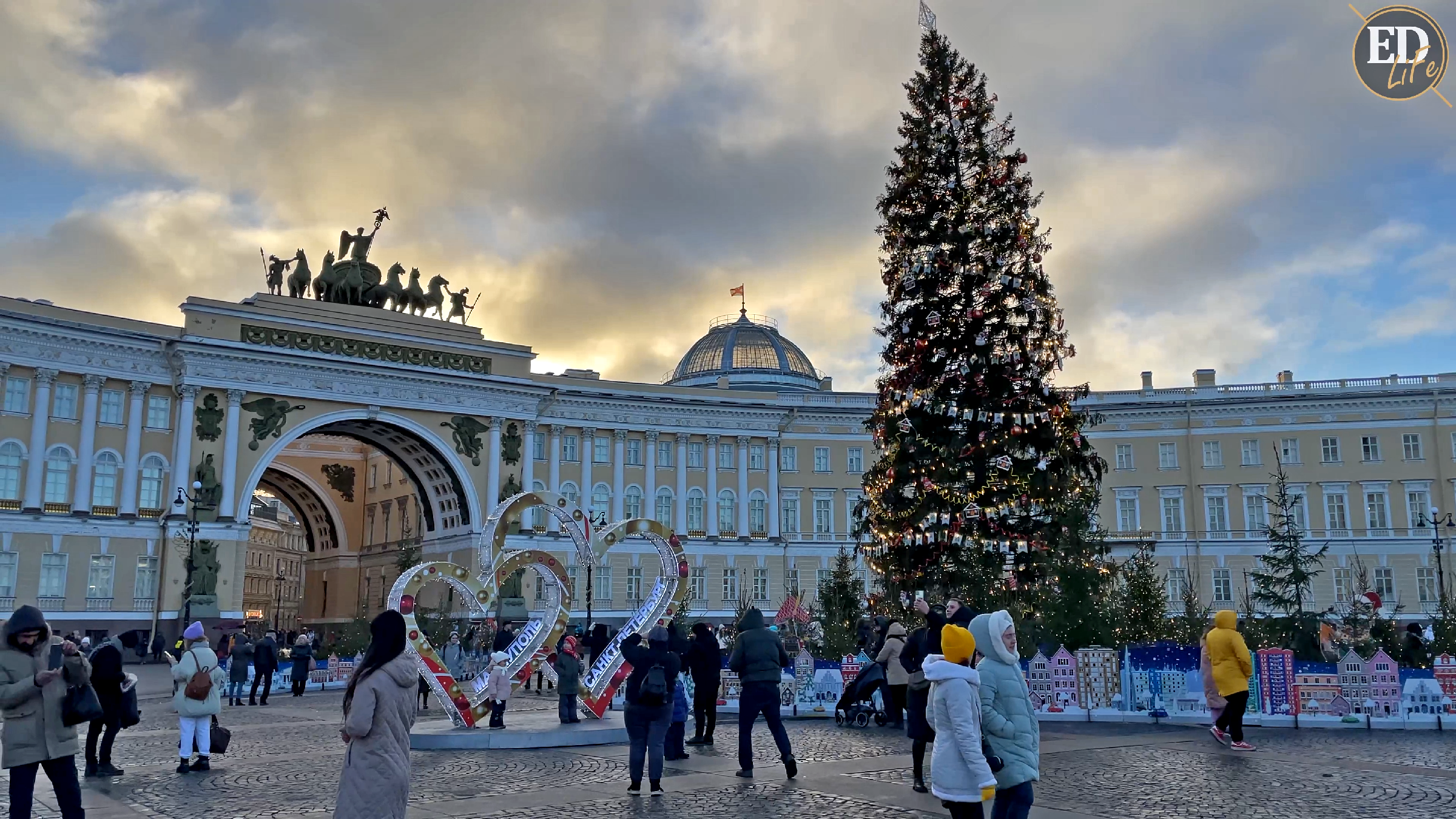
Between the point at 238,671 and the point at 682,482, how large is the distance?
112 feet

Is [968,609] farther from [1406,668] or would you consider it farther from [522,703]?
[522,703]

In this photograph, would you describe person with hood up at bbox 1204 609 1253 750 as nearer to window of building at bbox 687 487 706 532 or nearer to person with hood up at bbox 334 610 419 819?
person with hood up at bbox 334 610 419 819

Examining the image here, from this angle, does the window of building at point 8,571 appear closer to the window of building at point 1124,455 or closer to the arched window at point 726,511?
the arched window at point 726,511

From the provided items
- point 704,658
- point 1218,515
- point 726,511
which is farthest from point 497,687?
point 1218,515

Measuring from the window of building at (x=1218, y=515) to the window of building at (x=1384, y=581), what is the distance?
6887 mm

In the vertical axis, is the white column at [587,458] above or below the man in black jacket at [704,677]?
above

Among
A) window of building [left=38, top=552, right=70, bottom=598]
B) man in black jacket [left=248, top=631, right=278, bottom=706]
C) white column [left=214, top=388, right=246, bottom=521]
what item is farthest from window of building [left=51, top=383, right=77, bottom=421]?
man in black jacket [left=248, top=631, right=278, bottom=706]

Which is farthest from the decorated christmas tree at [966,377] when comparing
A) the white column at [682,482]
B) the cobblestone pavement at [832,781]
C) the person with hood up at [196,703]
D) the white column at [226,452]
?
the white column at [682,482]

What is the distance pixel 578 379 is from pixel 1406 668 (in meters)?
44.2

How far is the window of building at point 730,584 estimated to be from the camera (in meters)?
58.5

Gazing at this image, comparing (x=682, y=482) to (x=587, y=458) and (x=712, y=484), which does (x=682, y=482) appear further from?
(x=587, y=458)

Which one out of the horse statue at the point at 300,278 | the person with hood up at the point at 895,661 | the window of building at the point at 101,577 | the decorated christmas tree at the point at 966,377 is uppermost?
the horse statue at the point at 300,278

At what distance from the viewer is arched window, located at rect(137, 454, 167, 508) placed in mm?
43906

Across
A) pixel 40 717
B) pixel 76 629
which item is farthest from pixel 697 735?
pixel 76 629
